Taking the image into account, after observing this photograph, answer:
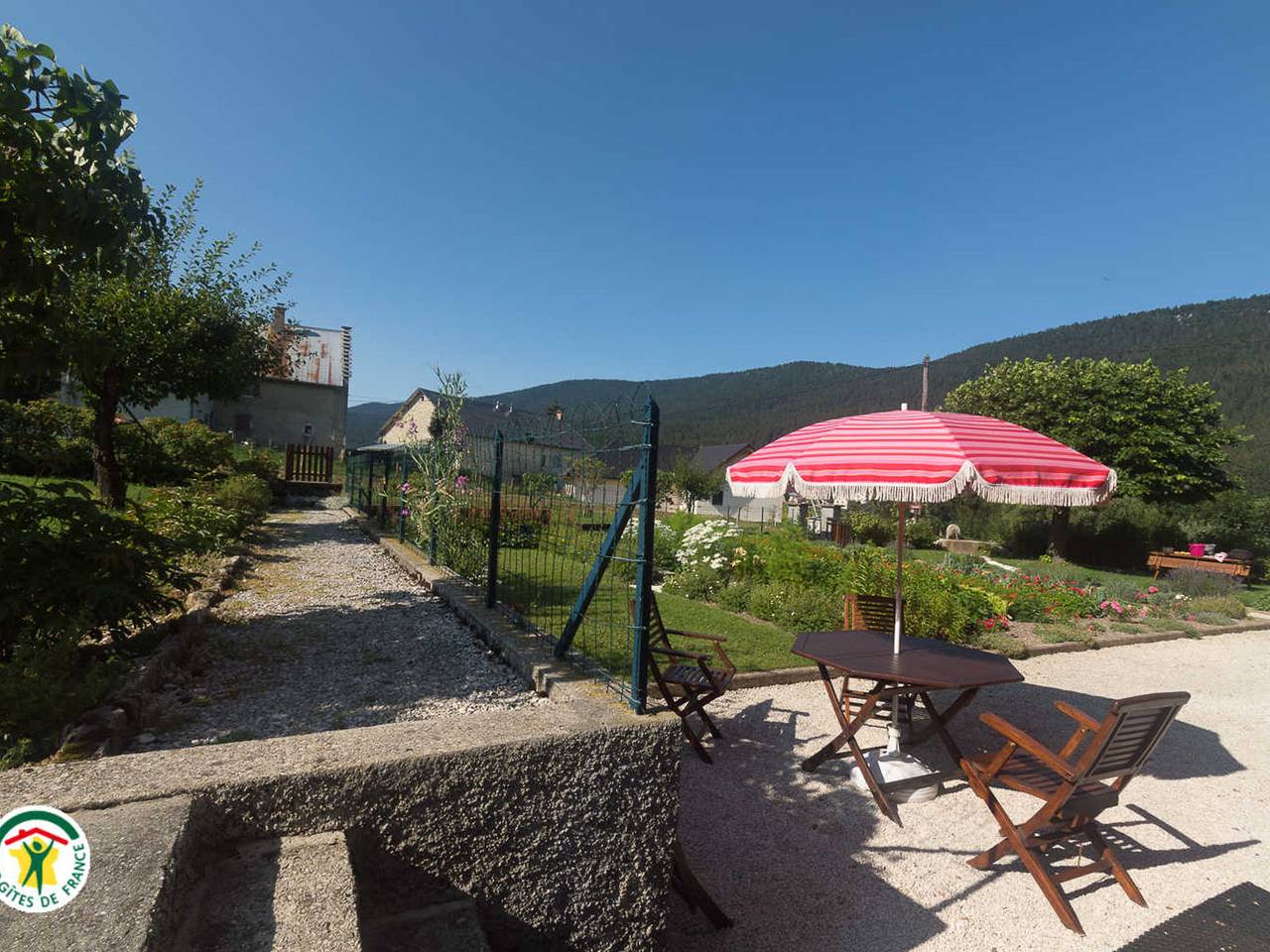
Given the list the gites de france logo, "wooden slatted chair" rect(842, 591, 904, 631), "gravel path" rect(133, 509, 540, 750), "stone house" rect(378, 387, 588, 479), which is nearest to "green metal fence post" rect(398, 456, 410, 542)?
"gravel path" rect(133, 509, 540, 750)

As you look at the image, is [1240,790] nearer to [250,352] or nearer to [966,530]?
[250,352]

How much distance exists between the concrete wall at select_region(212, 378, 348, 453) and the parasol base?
2898cm

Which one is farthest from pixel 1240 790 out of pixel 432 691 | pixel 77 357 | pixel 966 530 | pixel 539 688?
pixel 966 530

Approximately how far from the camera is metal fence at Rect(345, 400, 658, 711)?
2.89m

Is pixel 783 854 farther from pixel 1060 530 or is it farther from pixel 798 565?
pixel 1060 530

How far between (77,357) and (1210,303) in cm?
8046

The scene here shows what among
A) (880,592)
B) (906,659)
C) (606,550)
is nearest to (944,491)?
(906,659)

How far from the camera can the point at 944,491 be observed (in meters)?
3.18

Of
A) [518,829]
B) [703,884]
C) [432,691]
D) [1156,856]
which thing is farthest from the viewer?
[432,691]

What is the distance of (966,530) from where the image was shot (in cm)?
2144

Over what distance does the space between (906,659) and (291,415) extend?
30.1 m

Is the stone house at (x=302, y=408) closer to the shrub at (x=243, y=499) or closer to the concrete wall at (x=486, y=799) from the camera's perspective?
the shrub at (x=243, y=499)

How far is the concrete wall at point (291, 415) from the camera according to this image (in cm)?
2748

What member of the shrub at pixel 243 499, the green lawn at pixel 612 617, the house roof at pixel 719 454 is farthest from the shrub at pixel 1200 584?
the house roof at pixel 719 454
